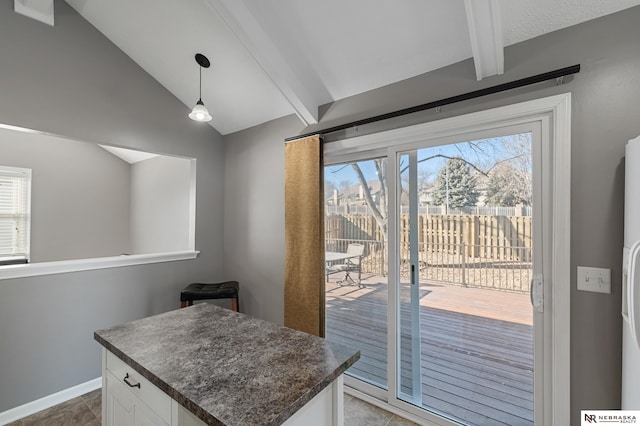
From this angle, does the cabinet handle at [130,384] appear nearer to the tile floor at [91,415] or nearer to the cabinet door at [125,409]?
the cabinet door at [125,409]

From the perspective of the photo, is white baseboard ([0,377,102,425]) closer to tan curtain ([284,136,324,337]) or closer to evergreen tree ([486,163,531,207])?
tan curtain ([284,136,324,337])

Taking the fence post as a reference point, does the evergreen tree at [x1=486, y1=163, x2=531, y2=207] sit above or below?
above

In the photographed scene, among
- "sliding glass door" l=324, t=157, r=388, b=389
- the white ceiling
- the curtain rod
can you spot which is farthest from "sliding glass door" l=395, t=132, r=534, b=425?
the white ceiling

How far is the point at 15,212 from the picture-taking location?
4.09 metres

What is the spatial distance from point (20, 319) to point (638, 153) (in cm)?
390

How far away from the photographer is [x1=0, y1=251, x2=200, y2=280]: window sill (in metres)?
2.14

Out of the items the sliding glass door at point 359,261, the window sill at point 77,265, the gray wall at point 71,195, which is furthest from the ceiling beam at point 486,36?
the gray wall at point 71,195

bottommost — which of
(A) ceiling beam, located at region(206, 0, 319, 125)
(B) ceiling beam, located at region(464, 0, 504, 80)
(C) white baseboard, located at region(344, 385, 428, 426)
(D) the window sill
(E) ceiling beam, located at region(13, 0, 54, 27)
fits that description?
(C) white baseboard, located at region(344, 385, 428, 426)

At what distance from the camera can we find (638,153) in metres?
1.14

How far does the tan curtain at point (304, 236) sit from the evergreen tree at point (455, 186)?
0.99 metres

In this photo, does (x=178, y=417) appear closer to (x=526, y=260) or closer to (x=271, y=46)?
(x=526, y=260)

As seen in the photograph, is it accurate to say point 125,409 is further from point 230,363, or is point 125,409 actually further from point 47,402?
point 47,402

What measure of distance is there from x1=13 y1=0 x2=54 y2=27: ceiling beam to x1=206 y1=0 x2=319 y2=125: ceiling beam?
1.45m

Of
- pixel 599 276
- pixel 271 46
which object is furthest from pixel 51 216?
pixel 599 276
